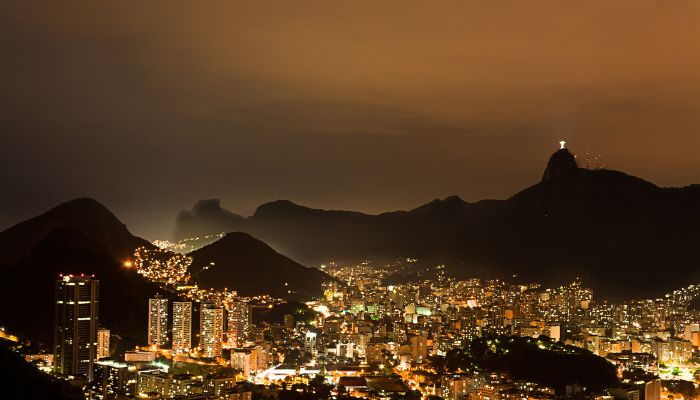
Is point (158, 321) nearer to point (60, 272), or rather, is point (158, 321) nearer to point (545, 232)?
point (60, 272)

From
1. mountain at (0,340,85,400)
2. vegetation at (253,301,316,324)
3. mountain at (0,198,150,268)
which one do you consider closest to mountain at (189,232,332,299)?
vegetation at (253,301,316,324)

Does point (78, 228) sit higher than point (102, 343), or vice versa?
point (78, 228)

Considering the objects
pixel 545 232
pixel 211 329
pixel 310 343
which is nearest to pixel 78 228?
pixel 211 329

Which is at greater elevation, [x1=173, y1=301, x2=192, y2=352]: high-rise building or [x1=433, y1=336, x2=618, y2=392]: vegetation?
[x1=173, y1=301, x2=192, y2=352]: high-rise building

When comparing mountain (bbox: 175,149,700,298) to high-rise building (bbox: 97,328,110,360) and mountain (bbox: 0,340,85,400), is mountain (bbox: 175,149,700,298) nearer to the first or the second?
high-rise building (bbox: 97,328,110,360)

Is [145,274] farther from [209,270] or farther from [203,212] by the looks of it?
[203,212]

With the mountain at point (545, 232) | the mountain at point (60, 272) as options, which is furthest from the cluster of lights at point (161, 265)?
the mountain at point (545, 232)
